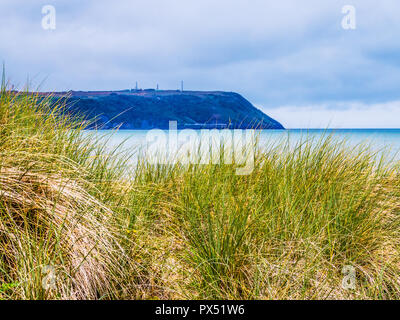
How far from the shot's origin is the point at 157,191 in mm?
3572

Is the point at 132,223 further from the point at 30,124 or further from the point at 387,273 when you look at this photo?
the point at 387,273

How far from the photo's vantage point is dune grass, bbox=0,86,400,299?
230 cm

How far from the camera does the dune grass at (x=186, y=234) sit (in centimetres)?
230

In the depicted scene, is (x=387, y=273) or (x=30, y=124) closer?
(x=387, y=273)

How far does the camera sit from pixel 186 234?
2947 millimetres

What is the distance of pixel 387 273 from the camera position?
2.73 m

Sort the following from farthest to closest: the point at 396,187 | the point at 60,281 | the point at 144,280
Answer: the point at 396,187 < the point at 144,280 < the point at 60,281
